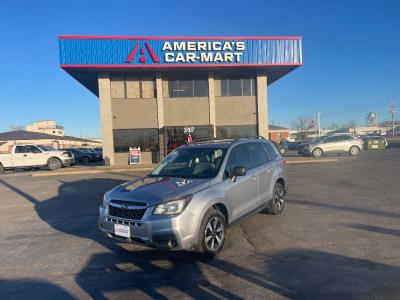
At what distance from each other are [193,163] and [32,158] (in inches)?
797

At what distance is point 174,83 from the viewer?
25547 mm

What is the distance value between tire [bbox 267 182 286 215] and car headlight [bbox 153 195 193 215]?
312cm

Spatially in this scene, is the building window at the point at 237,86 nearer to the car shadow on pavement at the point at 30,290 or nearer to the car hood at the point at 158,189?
the car hood at the point at 158,189

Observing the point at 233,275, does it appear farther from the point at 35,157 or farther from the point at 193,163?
the point at 35,157

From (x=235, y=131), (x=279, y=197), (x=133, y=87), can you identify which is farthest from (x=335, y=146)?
(x=279, y=197)

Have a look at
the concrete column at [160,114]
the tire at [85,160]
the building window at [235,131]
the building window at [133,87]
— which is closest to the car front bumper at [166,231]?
the concrete column at [160,114]

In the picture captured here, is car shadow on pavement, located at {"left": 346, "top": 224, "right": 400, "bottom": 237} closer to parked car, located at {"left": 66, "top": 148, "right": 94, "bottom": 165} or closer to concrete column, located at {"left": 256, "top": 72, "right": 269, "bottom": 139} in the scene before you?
concrete column, located at {"left": 256, "top": 72, "right": 269, "bottom": 139}

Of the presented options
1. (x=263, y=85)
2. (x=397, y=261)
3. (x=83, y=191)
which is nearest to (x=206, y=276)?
(x=397, y=261)

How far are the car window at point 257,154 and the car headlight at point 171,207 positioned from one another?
7.80ft

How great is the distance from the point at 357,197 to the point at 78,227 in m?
7.28

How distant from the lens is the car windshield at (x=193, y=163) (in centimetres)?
575

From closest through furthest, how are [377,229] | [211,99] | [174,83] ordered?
[377,229]
[211,99]
[174,83]

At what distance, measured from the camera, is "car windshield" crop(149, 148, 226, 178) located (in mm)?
5754

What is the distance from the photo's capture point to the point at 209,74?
25.3 meters
